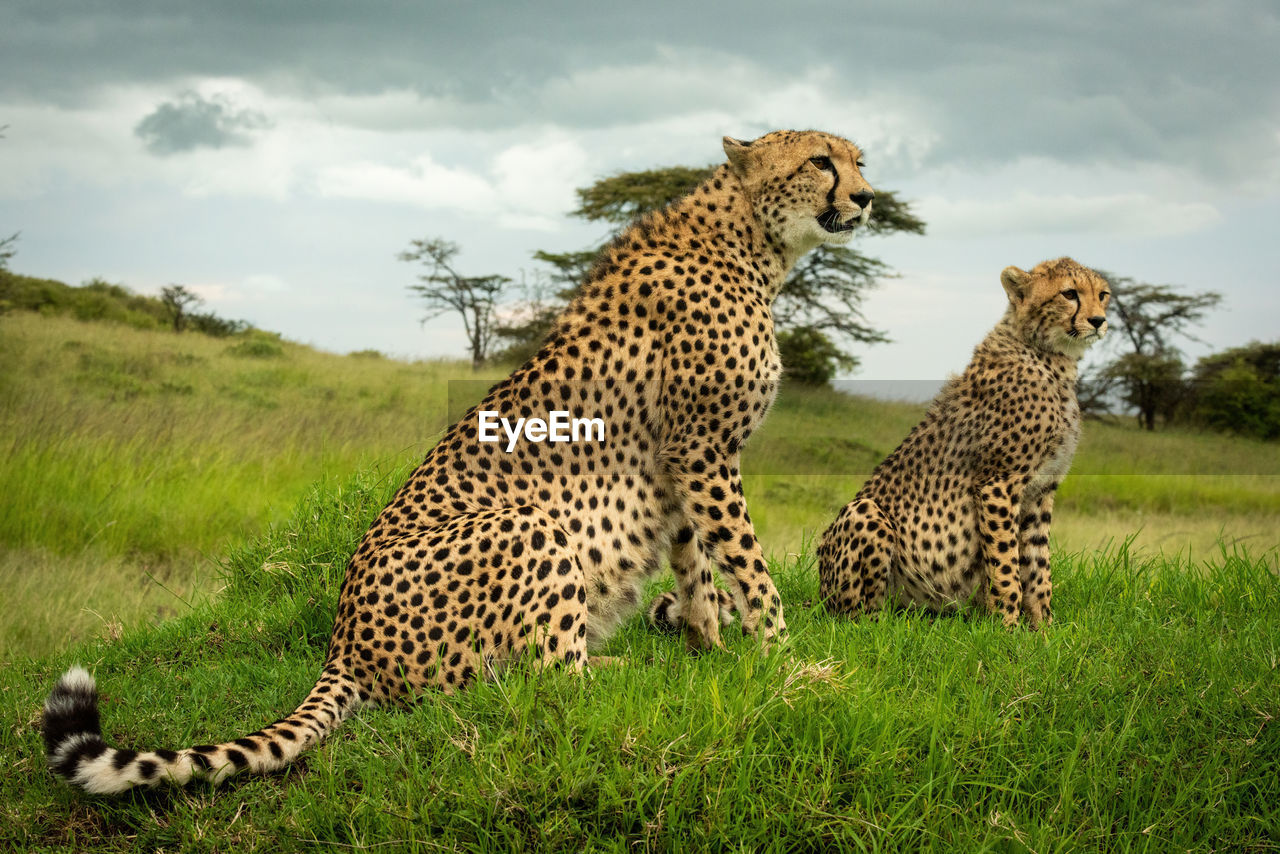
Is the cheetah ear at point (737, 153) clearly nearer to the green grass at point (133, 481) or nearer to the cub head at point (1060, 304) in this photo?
the cub head at point (1060, 304)

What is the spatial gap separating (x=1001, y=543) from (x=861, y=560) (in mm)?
543

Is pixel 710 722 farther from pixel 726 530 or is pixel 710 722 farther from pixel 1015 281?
pixel 1015 281

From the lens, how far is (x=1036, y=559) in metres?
4.11

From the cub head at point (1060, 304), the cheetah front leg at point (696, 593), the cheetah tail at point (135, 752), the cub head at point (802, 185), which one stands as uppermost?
the cub head at point (802, 185)

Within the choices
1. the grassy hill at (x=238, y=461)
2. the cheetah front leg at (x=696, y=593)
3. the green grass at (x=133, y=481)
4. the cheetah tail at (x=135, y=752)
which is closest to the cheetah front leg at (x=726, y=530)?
the cheetah front leg at (x=696, y=593)

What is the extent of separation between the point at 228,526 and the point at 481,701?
5.29 m

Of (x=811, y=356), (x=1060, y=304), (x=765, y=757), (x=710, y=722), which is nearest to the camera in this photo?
(x=765, y=757)

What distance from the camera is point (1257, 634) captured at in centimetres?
383

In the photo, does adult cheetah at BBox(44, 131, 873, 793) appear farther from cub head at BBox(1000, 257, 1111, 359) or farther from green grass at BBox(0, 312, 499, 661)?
green grass at BBox(0, 312, 499, 661)

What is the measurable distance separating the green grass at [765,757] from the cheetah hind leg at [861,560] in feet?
1.15

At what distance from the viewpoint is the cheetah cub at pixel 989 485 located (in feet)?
13.0

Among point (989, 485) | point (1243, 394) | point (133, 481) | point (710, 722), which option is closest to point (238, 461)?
point (133, 481)

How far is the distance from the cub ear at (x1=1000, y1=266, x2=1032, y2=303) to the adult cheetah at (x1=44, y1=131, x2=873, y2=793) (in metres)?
0.99

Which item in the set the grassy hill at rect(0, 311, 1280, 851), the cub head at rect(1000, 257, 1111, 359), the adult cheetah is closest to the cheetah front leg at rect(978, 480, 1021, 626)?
the grassy hill at rect(0, 311, 1280, 851)
